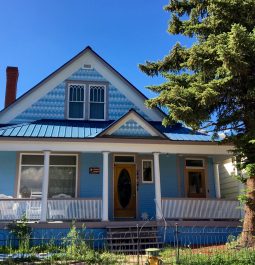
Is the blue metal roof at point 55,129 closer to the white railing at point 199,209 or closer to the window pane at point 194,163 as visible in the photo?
the white railing at point 199,209

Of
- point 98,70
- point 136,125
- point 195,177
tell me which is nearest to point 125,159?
point 136,125

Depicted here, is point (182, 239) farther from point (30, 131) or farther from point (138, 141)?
point (30, 131)

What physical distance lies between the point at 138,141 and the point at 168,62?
316 centimetres

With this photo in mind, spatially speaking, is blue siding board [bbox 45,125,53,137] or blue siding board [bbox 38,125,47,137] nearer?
blue siding board [bbox 38,125,47,137]

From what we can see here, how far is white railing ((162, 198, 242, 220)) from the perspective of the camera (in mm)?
15008

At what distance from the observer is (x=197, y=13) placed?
1396 centimetres

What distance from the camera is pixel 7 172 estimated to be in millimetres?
16219

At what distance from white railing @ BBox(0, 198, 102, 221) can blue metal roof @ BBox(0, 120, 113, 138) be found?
242 centimetres

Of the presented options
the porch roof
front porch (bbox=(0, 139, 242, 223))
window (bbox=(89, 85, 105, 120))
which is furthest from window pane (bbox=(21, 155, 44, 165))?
A: window (bbox=(89, 85, 105, 120))

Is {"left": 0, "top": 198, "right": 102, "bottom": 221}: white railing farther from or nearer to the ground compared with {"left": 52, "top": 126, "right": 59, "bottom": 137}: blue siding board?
nearer to the ground

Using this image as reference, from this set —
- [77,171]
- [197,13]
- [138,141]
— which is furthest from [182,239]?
[197,13]

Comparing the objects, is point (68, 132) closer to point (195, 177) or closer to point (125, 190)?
point (125, 190)

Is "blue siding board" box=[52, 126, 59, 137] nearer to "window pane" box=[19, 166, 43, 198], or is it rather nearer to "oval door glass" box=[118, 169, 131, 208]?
"window pane" box=[19, 166, 43, 198]

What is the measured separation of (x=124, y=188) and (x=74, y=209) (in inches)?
115
